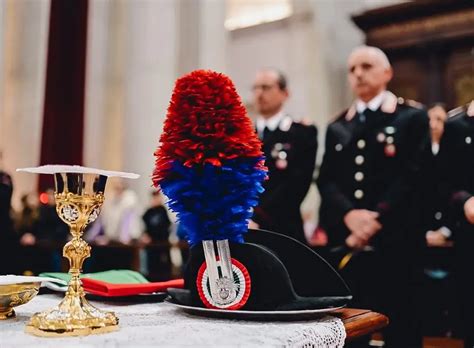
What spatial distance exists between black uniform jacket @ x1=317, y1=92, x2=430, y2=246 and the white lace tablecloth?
142 cm

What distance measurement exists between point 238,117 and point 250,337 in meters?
0.49

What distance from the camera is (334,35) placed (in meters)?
8.56

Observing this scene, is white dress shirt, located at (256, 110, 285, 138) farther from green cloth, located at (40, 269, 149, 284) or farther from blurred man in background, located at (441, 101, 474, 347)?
green cloth, located at (40, 269, 149, 284)

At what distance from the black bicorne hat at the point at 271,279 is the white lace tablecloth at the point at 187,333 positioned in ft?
0.15

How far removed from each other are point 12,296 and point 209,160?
503 millimetres

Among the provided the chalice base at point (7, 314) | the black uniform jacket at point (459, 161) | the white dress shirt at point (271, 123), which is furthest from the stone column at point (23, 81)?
the chalice base at point (7, 314)

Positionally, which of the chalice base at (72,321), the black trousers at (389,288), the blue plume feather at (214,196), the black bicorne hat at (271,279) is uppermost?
the blue plume feather at (214,196)

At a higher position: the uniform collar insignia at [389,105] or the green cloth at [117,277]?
the uniform collar insignia at [389,105]

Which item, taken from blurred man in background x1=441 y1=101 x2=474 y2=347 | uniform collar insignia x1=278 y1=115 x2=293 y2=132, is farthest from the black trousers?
uniform collar insignia x1=278 y1=115 x2=293 y2=132

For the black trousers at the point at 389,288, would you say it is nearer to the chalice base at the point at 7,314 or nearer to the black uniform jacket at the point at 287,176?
the black uniform jacket at the point at 287,176

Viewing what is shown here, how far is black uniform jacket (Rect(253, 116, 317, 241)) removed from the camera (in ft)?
10.2

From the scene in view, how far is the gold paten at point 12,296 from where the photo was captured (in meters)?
1.29

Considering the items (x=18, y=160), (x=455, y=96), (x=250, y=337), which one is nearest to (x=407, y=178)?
(x=250, y=337)

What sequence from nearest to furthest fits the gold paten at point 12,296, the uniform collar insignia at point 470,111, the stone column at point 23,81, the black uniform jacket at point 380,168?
the gold paten at point 12,296 → the uniform collar insignia at point 470,111 → the black uniform jacket at point 380,168 → the stone column at point 23,81
